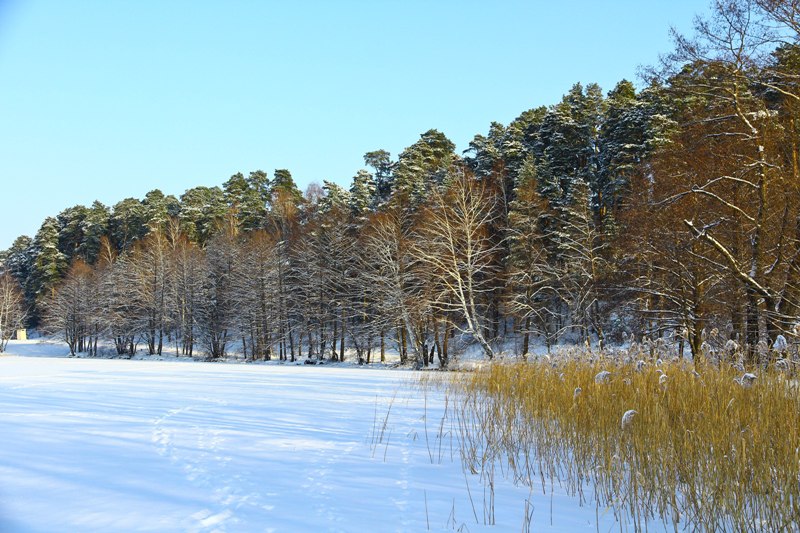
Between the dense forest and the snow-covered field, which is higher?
the dense forest

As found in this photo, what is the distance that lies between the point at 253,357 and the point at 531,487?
30.9m

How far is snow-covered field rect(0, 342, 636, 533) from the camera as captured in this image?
236 cm

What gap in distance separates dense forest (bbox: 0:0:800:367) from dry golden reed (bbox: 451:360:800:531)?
262 cm

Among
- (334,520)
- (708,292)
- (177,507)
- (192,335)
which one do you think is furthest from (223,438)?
(192,335)

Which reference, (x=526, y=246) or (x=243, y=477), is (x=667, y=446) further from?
(x=526, y=246)

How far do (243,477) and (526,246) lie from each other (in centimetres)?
2263

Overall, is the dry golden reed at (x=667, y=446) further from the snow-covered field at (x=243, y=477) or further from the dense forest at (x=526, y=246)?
the dense forest at (x=526, y=246)

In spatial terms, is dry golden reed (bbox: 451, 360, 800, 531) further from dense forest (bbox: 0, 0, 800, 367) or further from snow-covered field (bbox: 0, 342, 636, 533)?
dense forest (bbox: 0, 0, 800, 367)

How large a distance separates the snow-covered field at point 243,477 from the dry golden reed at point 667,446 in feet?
0.97

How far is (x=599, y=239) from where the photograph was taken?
2517 centimetres

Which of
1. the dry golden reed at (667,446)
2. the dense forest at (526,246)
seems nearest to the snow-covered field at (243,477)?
the dry golden reed at (667,446)

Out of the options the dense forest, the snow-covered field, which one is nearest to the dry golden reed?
the snow-covered field

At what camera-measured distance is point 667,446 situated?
10.9 feet

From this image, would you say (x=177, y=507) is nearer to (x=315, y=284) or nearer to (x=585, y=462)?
(x=585, y=462)
